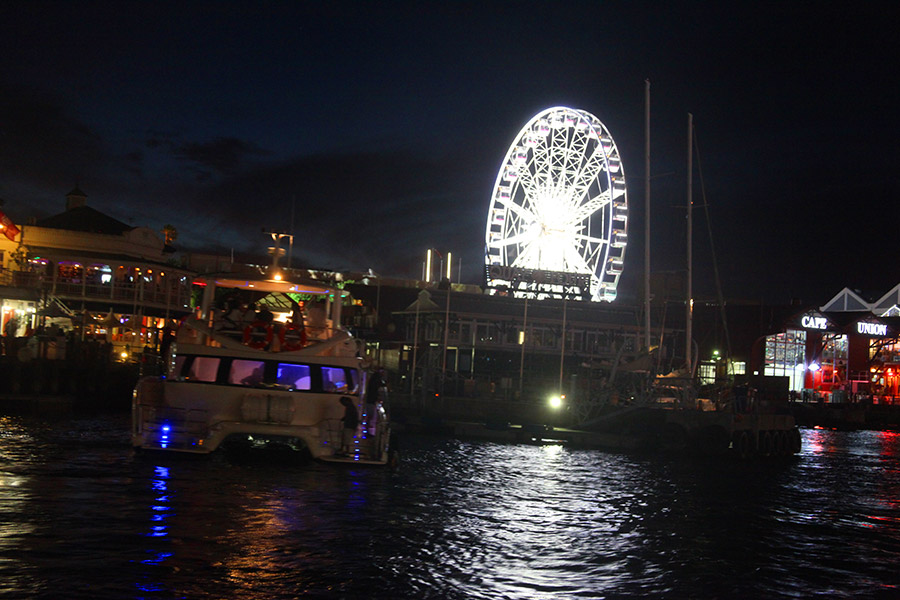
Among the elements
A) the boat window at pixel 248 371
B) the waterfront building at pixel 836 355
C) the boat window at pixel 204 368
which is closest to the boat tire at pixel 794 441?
the boat window at pixel 248 371

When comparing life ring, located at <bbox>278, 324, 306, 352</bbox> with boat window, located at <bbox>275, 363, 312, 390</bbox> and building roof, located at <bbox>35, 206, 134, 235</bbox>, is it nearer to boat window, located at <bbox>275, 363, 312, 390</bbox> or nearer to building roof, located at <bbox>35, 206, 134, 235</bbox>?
boat window, located at <bbox>275, 363, 312, 390</bbox>

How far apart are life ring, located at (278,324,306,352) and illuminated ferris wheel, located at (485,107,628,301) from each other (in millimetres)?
41529

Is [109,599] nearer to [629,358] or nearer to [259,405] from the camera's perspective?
[259,405]

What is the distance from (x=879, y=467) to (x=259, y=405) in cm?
3054

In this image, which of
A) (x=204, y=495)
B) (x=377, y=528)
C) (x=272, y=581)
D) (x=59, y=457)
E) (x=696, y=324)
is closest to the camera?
(x=272, y=581)

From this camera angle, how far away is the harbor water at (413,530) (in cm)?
1406

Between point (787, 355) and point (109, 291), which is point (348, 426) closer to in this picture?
point (109, 291)

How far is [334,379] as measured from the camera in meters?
21.9

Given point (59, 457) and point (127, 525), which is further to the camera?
point (59, 457)

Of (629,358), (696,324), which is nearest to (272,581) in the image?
(629,358)

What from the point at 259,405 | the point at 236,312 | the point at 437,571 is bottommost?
the point at 437,571

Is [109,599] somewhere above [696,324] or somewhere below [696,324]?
below

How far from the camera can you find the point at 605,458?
35.4 metres

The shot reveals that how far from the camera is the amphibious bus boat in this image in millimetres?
20703
